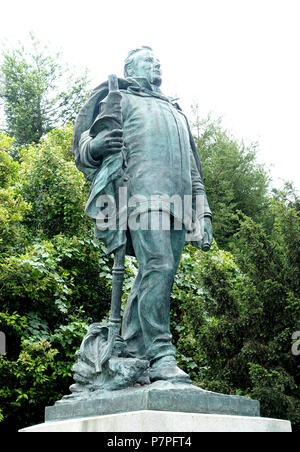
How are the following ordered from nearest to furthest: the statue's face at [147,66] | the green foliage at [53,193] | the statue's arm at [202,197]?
the statue's arm at [202,197] < the statue's face at [147,66] < the green foliage at [53,193]

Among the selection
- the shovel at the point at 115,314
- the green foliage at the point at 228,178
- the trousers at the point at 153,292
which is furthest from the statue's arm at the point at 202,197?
the green foliage at the point at 228,178

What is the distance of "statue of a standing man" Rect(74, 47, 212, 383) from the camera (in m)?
5.05

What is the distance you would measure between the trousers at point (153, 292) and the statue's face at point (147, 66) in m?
1.43

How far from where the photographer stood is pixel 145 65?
5895mm

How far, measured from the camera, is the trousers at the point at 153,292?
4988mm

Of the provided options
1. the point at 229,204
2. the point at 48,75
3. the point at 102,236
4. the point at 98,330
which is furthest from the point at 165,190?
the point at 48,75

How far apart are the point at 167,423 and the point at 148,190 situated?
1906 mm

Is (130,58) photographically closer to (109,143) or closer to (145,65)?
(145,65)

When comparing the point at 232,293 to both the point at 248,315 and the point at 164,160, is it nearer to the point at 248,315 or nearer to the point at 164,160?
the point at 248,315

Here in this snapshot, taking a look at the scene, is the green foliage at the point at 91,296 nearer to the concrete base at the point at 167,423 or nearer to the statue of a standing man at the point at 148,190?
the statue of a standing man at the point at 148,190

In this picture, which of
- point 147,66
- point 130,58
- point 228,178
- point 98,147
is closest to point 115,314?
point 98,147

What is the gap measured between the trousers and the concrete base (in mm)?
758

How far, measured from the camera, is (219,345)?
1037 centimetres

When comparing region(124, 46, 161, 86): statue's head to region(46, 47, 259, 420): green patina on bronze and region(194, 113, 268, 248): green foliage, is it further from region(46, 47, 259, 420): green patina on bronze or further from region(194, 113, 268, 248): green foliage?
region(194, 113, 268, 248): green foliage
